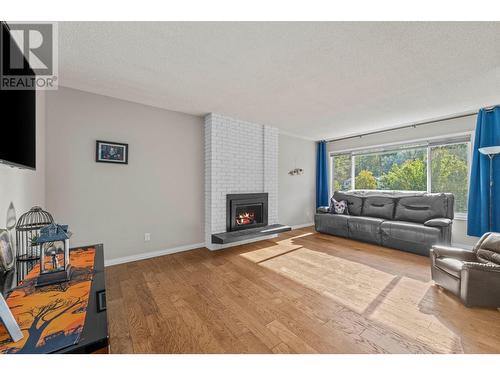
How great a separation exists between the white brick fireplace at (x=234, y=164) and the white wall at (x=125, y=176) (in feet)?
0.83

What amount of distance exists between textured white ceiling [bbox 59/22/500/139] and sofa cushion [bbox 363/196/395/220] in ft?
5.92

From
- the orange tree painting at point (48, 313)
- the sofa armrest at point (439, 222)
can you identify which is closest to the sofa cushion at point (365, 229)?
the sofa armrest at point (439, 222)

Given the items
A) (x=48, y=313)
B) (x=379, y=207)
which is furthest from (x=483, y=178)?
(x=48, y=313)

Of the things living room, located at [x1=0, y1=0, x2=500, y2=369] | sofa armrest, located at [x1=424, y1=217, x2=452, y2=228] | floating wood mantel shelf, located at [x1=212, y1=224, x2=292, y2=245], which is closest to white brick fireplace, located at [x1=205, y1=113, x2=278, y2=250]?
living room, located at [x1=0, y1=0, x2=500, y2=369]

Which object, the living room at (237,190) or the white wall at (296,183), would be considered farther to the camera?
the white wall at (296,183)

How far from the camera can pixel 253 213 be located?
4.25 m

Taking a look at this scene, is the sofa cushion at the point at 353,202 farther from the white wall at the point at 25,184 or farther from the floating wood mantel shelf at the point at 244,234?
the white wall at the point at 25,184

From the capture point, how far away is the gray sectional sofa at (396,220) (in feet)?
10.8

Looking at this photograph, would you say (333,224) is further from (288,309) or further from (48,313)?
(48,313)

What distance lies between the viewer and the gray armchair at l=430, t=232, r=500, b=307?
6.10ft

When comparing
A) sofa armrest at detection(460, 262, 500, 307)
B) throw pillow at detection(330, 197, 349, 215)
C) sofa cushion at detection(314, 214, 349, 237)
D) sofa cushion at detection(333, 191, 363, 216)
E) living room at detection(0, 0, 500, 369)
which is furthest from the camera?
throw pillow at detection(330, 197, 349, 215)

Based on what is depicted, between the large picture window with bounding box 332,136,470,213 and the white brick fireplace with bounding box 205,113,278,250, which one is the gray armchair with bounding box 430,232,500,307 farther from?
the white brick fireplace with bounding box 205,113,278,250

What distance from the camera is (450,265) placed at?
83.2 inches

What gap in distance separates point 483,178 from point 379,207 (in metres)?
1.56
